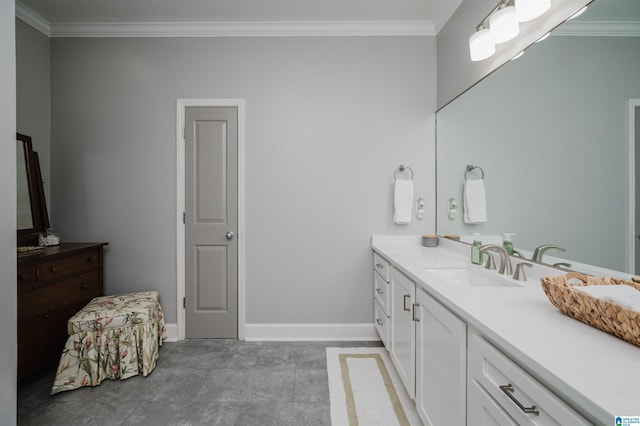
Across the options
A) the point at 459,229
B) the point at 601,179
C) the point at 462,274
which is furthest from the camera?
the point at 459,229

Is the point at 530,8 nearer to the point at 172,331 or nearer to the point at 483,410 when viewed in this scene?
the point at 483,410

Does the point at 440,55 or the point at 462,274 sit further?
the point at 440,55

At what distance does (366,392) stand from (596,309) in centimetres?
140

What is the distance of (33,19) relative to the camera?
2.39 m

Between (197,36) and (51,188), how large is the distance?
6.31 ft

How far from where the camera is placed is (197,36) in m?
2.53

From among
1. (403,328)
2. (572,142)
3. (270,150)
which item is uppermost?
(270,150)

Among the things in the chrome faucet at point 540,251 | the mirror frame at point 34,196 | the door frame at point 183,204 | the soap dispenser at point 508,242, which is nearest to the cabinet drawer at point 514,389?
the chrome faucet at point 540,251

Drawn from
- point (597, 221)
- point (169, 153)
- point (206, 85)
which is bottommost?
point (597, 221)

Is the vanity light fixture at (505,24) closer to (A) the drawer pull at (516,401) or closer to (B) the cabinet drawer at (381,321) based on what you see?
(A) the drawer pull at (516,401)

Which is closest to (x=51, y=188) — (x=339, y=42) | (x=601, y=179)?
(x=339, y=42)

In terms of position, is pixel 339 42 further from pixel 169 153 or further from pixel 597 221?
pixel 597 221

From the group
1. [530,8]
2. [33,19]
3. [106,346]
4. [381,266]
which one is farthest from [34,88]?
[530,8]

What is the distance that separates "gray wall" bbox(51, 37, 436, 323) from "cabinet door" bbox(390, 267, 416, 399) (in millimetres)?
687
